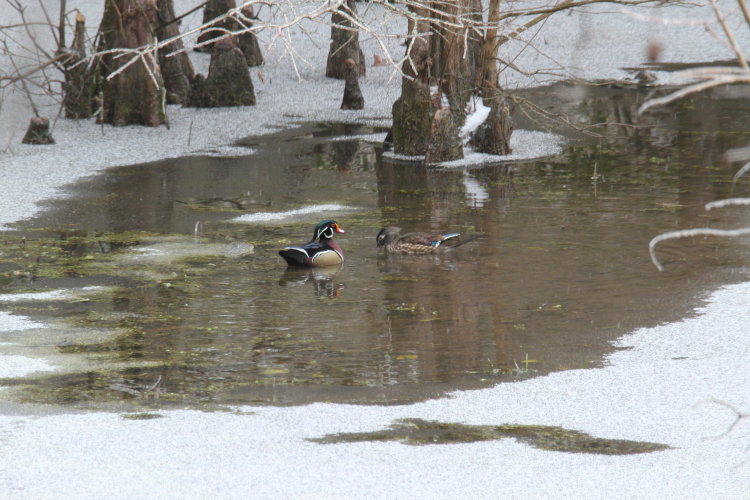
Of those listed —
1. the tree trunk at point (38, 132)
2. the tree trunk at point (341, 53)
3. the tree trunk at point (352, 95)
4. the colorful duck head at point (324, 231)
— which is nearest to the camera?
the colorful duck head at point (324, 231)

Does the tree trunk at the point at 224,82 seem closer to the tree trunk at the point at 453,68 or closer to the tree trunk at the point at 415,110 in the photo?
the tree trunk at the point at 415,110

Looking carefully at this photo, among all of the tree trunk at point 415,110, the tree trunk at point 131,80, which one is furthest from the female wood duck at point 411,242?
the tree trunk at point 131,80

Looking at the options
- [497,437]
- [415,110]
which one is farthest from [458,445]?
[415,110]

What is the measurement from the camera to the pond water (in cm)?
612

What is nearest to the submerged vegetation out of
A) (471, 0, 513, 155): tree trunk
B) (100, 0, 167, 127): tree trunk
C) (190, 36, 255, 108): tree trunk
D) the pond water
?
the pond water

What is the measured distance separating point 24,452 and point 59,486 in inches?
19.0

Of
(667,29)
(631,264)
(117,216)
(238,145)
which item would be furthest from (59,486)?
(667,29)

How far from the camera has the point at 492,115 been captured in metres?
15.2

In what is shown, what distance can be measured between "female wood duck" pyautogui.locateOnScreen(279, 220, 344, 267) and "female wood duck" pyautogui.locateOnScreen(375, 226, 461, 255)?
0.48 metres

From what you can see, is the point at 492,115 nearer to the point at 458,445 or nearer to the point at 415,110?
the point at 415,110

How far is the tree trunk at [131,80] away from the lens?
18.3 metres

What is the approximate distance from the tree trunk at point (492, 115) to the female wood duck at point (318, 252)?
5995 millimetres

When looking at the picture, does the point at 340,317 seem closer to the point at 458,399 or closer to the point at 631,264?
the point at 458,399

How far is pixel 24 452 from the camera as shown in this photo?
186 inches
